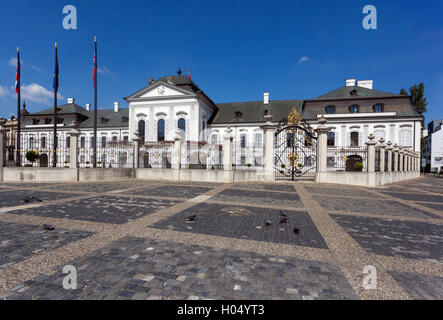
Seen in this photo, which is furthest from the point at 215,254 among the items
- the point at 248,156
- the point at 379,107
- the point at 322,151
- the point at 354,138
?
the point at 379,107

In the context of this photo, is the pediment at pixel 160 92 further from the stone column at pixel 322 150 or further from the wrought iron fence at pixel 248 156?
the stone column at pixel 322 150

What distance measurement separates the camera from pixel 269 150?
43.0 ft

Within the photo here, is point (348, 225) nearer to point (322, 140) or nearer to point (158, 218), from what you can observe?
point (158, 218)

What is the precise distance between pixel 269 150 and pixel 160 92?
25204 mm

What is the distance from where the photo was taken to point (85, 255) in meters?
2.93

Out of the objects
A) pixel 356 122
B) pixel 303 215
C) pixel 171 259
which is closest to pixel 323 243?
pixel 303 215

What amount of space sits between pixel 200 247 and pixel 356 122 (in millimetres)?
35530

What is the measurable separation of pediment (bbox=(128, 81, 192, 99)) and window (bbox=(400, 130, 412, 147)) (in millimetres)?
30421

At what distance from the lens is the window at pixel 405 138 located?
1172 inches

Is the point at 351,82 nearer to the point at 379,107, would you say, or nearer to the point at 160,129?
the point at 379,107

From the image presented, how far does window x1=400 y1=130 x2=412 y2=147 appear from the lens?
2977 centimetres

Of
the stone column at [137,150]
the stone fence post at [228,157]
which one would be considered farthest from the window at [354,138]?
the stone column at [137,150]

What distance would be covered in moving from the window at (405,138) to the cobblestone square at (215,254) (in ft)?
104

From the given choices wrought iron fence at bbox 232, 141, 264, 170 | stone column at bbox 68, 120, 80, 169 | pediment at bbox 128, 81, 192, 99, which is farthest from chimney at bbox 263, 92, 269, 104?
stone column at bbox 68, 120, 80, 169
